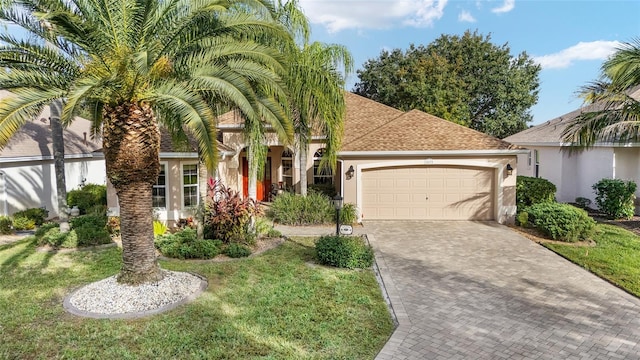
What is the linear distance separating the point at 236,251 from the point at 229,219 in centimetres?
115

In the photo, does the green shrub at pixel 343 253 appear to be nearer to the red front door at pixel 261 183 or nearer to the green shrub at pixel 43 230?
the green shrub at pixel 43 230

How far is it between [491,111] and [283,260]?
3136 centimetres

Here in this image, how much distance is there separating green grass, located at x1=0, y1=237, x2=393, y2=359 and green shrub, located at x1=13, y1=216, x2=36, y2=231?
549cm

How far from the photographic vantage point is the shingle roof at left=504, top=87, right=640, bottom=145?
19606mm

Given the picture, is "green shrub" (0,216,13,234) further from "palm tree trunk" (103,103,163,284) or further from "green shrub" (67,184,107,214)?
"palm tree trunk" (103,103,163,284)

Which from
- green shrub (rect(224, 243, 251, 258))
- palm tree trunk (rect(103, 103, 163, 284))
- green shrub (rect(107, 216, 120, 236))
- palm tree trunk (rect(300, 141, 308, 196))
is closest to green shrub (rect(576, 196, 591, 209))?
palm tree trunk (rect(300, 141, 308, 196))

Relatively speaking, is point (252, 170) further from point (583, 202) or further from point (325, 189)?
point (583, 202)

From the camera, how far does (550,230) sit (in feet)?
41.8

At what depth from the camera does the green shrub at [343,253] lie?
9773mm

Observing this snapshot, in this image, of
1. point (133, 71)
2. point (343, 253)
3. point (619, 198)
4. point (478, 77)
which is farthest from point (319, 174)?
point (478, 77)

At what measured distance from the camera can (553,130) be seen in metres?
21.9

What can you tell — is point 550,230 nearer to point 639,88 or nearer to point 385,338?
point 385,338

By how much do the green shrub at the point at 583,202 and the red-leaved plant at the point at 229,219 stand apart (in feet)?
51.3

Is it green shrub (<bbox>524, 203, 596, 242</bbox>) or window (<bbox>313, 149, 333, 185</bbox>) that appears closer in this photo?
green shrub (<bbox>524, 203, 596, 242</bbox>)
